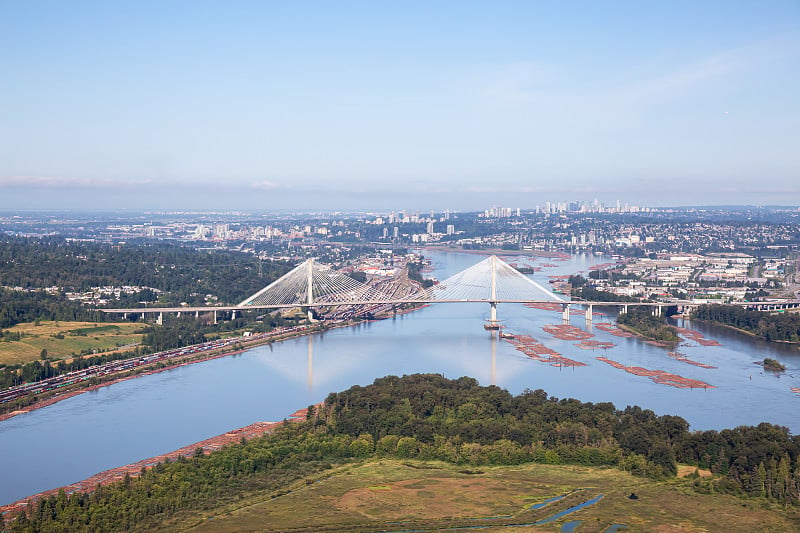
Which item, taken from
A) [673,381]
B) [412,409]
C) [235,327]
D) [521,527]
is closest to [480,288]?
[235,327]

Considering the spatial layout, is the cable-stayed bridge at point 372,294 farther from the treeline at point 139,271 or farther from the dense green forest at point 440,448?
the dense green forest at point 440,448

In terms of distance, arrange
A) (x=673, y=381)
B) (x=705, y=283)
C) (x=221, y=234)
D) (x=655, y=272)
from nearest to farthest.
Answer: (x=673, y=381), (x=705, y=283), (x=655, y=272), (x=221, y=234)

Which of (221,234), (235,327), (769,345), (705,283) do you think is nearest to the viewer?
(769,345)

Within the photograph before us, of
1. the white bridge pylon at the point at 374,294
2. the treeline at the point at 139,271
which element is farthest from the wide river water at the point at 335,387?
the treeline at the point at 139,271

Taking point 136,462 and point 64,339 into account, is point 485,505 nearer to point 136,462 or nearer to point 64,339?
point 136,462

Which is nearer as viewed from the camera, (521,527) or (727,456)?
(521,527)

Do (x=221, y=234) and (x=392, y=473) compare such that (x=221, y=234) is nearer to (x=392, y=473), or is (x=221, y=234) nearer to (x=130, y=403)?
(x=130, y=403)
